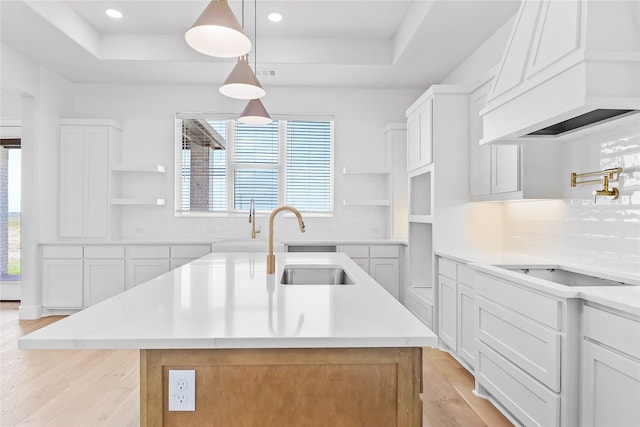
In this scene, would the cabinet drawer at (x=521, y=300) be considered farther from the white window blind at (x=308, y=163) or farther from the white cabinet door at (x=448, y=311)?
the white window blind at (x=308, y=163)

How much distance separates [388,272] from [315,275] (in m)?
2.37

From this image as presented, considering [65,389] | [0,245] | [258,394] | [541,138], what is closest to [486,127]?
[541,138]

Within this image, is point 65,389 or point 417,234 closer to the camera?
point 65,389

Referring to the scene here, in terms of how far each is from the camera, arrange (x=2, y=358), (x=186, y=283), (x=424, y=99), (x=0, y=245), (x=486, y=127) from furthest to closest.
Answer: (x=0, y=245) < (x=424, y=99) < (x=2, y=358) < (x=486, y=127) < (x=186, y=283)

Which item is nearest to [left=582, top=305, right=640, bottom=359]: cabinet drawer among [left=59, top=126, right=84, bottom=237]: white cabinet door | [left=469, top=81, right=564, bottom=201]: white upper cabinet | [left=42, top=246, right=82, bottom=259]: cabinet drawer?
[left=469, top=81, right=564, bottom=201]: white upper cabinet

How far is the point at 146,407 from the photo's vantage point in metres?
1.06

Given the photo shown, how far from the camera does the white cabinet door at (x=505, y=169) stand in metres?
2.79

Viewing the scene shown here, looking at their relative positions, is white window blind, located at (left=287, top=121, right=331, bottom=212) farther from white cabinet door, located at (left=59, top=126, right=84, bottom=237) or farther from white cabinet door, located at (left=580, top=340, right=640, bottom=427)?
white cabinet door, located at (left=580, top=340, right=640, bottom=427)

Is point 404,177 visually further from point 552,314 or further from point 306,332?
point 306,332

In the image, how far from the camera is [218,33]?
1861mm

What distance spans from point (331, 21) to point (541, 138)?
A: 2.40 metres

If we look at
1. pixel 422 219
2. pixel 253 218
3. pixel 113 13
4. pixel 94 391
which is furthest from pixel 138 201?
pixel 422 219

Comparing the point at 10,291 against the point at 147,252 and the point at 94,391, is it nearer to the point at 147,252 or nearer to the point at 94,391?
the point at 147,252

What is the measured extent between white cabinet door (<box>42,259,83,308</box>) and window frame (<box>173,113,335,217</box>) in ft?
4.31
